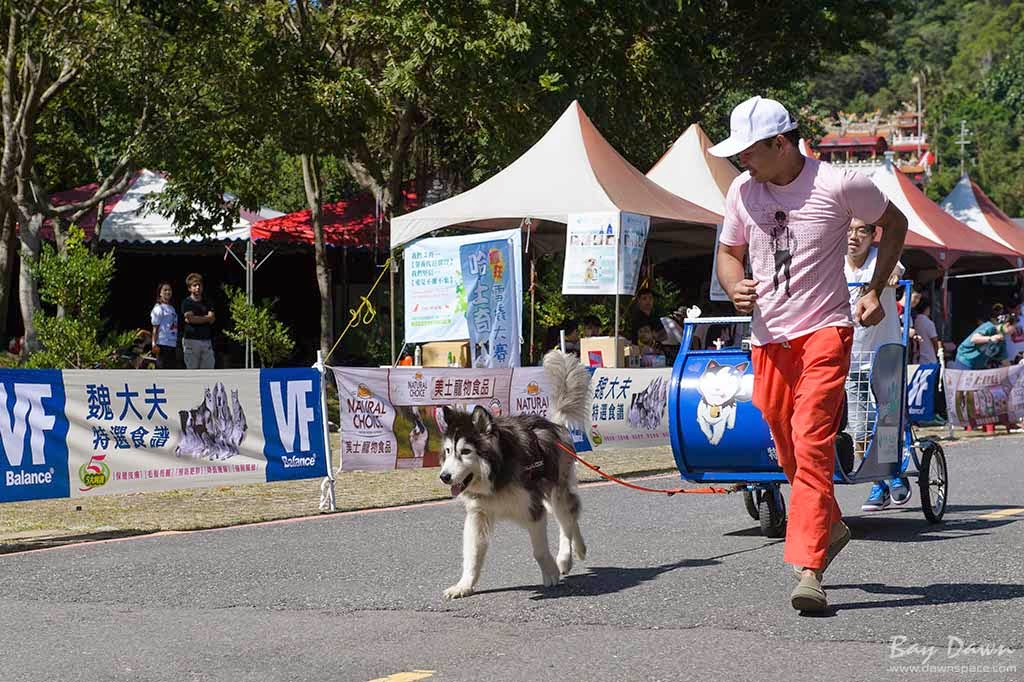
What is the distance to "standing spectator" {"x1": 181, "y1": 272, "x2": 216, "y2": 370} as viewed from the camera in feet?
66.2

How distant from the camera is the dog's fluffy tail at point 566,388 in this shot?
8.88 m

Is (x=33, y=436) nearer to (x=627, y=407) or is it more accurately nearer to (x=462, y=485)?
(x=462, y=485)

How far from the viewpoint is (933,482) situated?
1001 cm

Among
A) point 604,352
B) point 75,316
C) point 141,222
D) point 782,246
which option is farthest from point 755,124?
point 141,222

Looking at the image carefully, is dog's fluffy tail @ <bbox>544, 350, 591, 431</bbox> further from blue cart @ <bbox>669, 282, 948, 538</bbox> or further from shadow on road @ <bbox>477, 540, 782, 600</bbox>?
shadow on road @ <bbox>477, 540, 782, 600</bbox>

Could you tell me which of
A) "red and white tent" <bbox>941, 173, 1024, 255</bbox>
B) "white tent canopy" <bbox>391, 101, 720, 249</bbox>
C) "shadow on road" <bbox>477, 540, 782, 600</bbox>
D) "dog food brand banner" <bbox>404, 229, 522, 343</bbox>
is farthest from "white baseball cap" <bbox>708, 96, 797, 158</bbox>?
"red and white tent" <bbox>941, 173, 1024, 255</bbox>

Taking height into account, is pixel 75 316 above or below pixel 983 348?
above

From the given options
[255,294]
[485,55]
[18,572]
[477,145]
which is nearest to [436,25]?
[485,55]

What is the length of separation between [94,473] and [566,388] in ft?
14.6

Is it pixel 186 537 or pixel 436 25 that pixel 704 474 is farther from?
pixel 436 25

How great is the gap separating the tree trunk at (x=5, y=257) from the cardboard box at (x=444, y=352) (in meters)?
12.3

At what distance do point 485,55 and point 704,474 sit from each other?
15.5 meters

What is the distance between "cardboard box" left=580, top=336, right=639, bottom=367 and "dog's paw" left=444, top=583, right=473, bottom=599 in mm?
10903

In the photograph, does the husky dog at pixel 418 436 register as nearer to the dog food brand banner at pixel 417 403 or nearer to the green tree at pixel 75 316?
the dog food brand banner at pixel 417 403
